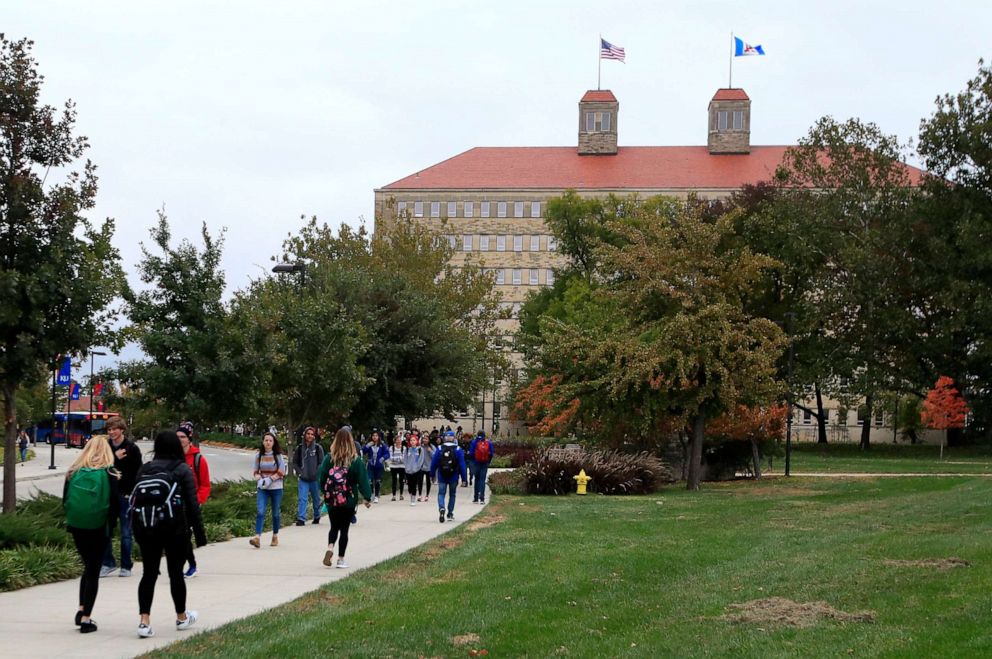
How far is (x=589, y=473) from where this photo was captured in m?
30.3

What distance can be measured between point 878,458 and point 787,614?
54.9 meters

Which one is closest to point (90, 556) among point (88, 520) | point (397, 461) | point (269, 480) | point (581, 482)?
point (88, 520)

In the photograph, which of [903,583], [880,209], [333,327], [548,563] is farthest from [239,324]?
[880,209]

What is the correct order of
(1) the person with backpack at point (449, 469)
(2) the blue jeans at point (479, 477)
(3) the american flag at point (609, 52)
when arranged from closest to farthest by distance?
(1) the person with backpack at point (449, 469)
(2) the blue jeans at point (479, 477)
(3) the american flag at point (609, 52)

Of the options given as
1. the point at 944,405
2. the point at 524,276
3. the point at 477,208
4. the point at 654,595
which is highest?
the point at 477,208

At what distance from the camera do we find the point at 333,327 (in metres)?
29.2

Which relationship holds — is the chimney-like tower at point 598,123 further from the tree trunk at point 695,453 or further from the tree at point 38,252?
the tree at point 38,252

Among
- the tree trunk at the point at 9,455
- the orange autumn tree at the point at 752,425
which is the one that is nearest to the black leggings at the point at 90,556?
the tree trunk at the point at 9,455

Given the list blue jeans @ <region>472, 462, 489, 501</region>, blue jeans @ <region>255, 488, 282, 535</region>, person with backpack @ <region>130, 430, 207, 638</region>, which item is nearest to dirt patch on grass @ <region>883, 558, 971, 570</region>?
person with backpack @ <region>130, 430, 207, 638</region>

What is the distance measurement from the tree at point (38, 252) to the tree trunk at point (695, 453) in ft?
62.4

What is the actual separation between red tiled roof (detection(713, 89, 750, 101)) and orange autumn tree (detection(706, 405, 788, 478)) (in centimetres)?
8923

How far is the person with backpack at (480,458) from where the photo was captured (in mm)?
24547

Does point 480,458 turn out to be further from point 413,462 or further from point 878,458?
point 878,458

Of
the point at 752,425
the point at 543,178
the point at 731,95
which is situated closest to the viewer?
the point at 752,425
